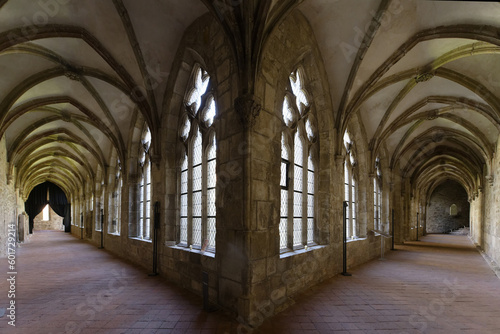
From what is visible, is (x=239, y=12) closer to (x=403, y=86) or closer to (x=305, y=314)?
(x=305, y=314)

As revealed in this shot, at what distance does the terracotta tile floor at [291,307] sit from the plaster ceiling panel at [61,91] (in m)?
4.94

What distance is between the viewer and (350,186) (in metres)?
7.94

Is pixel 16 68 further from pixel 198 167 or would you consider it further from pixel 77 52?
pixel 198 167

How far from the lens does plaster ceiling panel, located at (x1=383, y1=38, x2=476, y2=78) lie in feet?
20.1

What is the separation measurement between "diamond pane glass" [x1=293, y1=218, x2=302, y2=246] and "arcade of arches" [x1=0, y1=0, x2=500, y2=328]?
0.18ft

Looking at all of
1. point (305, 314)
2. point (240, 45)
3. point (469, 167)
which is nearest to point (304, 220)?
point (305, 314)

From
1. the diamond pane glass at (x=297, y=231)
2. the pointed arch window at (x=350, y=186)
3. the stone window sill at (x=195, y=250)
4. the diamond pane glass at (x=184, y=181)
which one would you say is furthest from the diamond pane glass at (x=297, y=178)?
the pointed arch window at (x=350, y=186)

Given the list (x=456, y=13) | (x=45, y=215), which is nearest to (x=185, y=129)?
(x=456, y=13)

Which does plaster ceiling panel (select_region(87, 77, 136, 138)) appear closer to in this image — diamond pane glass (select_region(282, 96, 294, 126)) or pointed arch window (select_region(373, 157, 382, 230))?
diamond pane glass (select_region(282, 96, 294, 126))

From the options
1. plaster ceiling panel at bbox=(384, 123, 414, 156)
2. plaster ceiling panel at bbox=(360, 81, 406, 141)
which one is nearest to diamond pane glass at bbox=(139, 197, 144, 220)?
plaster ceiling panel at bbox=(360, 81, 406, 141)

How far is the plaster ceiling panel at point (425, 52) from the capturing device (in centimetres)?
611

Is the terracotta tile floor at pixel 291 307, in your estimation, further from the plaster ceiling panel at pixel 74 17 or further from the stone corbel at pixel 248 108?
the plaster ceiling panel at pixel 74 17

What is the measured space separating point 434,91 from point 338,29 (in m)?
4.71

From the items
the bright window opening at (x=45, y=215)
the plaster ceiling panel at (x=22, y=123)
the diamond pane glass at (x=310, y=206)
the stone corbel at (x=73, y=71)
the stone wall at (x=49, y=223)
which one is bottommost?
the stone wall at (x=49, y=223)
